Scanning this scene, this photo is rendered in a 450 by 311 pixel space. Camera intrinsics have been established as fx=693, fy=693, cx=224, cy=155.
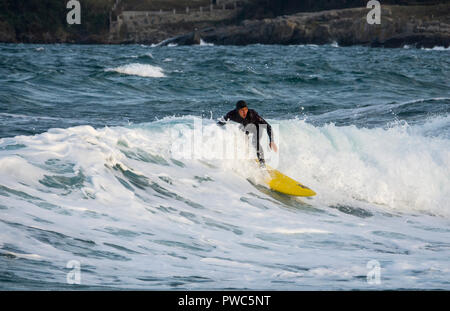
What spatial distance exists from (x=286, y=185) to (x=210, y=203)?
1.95 meters

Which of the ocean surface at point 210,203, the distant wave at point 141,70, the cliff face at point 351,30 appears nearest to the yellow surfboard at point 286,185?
the ocean surface at point 210,203

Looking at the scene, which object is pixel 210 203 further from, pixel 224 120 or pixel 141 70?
pixel 141 70

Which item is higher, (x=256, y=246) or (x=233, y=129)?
(x=233, y=129)

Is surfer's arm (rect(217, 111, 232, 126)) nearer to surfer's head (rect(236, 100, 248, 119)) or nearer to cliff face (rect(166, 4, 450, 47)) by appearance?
surfer's head (rect(236, 100, 248, 119))

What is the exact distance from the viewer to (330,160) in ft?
44.1

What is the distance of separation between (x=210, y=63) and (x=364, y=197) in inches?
965

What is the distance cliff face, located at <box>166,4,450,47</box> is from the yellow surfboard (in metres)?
77.0

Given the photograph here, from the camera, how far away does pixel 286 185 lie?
11789 mm

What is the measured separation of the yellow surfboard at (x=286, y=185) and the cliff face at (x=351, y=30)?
252ft

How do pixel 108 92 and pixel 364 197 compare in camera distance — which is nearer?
pixel 364 197

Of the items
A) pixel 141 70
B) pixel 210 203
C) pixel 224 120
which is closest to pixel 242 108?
pixel 224 120

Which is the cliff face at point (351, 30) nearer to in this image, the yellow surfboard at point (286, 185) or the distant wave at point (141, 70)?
the distant wave at point (141, 70)
